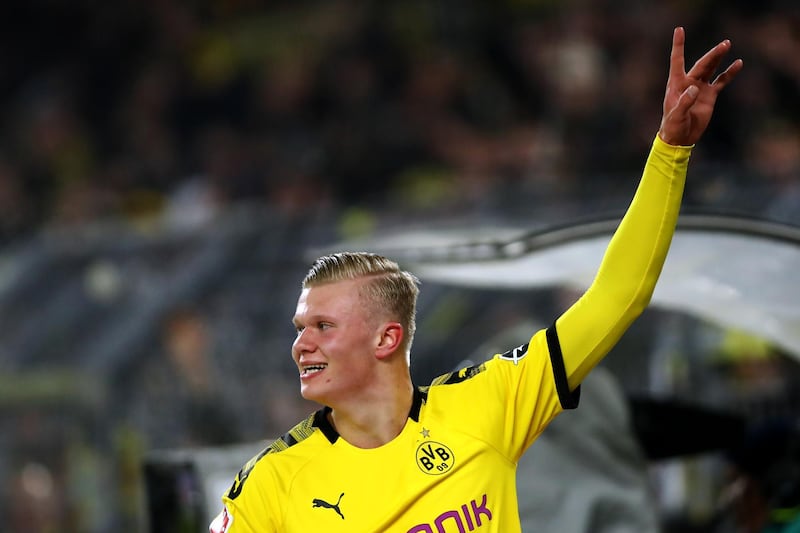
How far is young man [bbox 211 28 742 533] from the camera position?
9.07ft

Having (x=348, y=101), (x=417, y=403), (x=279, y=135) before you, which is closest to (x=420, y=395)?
(x=417, y=403)

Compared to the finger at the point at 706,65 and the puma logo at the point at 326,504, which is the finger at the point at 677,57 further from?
the puma logo at the point at 326,504

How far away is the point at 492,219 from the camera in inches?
262

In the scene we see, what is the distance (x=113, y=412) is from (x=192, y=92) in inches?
250

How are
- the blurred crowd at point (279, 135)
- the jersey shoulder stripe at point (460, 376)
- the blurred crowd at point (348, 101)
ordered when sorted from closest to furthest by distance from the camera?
the jersey shoulder stripe at point (460, 376)
the blurred crowd at point (279, 135)
the blurred crowd at point (348, 101)

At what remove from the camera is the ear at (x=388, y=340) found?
2.93 meters

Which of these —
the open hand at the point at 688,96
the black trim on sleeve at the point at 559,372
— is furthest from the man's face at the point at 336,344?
the open hand at the point at 688,96

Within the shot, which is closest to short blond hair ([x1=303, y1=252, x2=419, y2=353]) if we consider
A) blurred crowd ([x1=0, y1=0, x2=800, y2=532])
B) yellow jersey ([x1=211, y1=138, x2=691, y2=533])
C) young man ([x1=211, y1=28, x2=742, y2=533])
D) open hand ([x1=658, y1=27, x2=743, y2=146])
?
young man ([x1=211, y1=28, x2=742, y2=533])

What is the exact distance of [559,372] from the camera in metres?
2.84

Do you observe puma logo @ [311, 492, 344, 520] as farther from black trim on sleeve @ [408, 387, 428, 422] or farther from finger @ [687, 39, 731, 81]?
finger @ [687, 39, 731, 81]

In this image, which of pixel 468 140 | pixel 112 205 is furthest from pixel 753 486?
pixel 112 205

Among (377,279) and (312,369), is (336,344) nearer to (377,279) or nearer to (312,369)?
(312,369)

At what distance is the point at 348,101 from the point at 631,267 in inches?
345

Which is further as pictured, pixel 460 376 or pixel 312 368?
pixel 460 376
